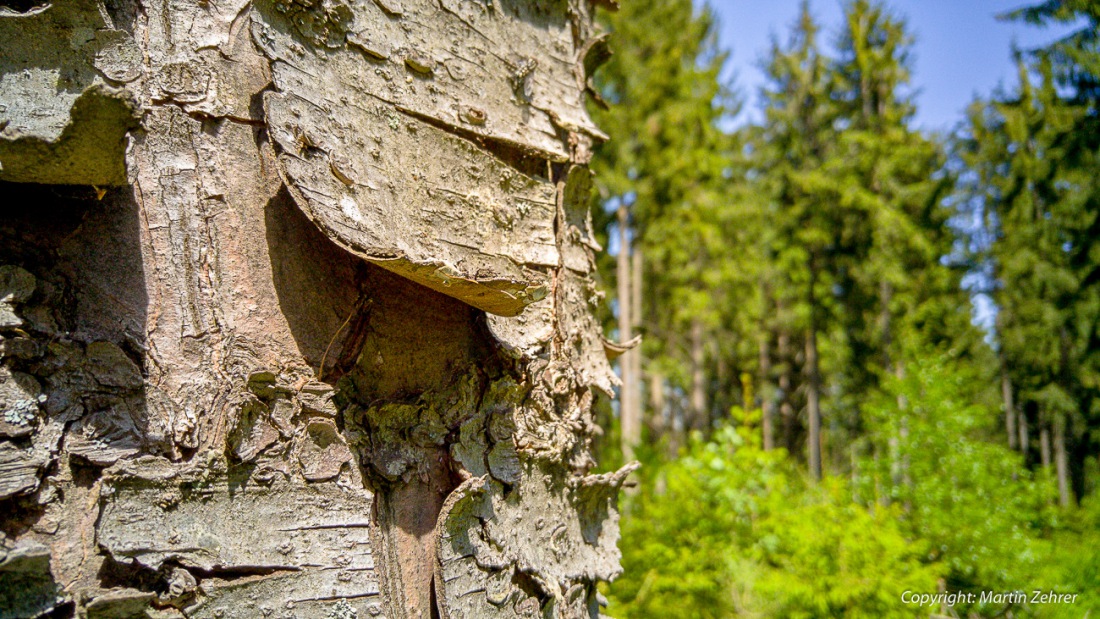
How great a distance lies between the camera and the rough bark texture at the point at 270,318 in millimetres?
834

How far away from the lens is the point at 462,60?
121cm

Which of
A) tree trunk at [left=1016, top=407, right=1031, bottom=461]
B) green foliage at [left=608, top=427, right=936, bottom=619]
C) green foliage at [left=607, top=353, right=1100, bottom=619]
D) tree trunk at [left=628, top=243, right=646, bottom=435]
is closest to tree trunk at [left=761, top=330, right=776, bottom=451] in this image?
tree trunk at [left=628, top=243, right=646, bottom=435]

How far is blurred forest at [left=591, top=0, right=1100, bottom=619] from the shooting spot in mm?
4125

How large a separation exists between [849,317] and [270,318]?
17092 mm

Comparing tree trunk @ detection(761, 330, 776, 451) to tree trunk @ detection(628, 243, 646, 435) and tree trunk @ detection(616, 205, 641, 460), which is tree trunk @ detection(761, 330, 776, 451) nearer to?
tree trunk @ detection(628, 243, 646, 435)

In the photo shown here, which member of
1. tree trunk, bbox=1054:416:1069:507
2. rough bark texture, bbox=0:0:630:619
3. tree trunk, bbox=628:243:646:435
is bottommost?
tree trunk, bbox=1054:416:1069:507

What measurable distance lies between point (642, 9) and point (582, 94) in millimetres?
12250

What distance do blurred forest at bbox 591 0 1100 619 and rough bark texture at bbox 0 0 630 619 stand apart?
270 cm

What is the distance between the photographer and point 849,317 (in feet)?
52.7

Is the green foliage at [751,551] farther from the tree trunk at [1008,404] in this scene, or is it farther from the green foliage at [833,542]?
the tree trunk at [1008,404]

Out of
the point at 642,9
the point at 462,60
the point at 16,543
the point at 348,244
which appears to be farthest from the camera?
the point at 642,9

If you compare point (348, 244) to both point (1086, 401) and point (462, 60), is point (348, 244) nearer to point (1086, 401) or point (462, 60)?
point (462, 60)

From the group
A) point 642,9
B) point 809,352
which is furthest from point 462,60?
point 809,352

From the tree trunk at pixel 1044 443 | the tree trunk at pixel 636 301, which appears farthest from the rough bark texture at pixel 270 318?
the tree trunk at pixel 1044 443
